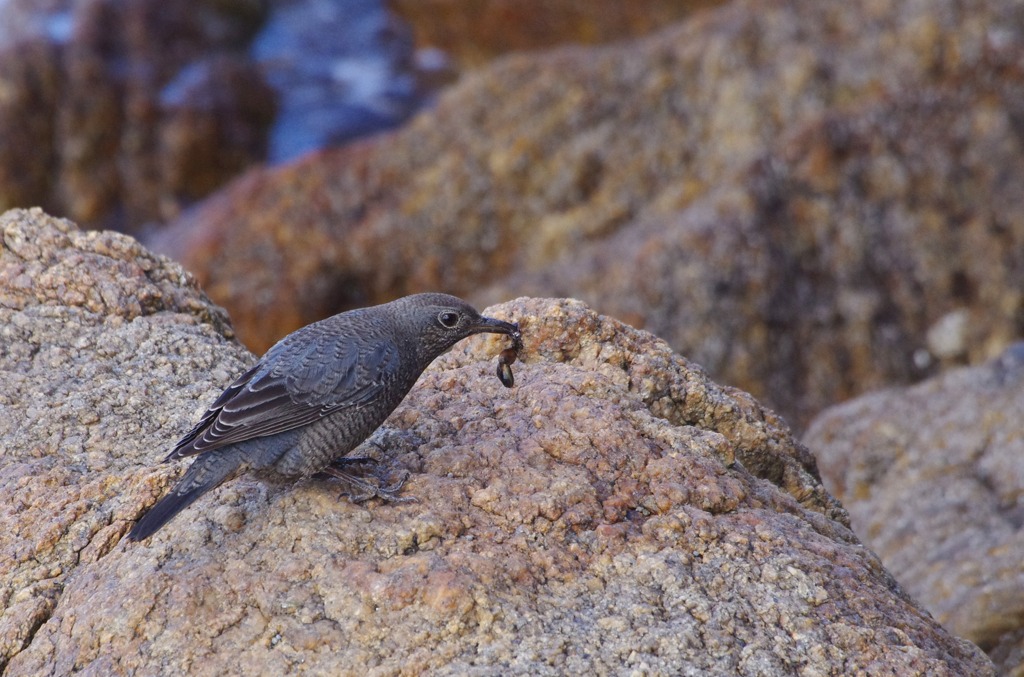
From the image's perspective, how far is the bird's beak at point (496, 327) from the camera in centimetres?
551

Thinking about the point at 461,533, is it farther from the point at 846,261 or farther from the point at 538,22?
the point at 538,22

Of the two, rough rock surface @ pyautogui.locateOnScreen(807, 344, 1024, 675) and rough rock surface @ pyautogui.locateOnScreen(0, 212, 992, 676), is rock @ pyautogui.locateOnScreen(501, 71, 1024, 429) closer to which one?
rough rock surface @ pyautogui.locateOnScreen(807, 344, 1024, 675)

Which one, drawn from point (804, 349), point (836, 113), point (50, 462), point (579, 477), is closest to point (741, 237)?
point (804, 349)

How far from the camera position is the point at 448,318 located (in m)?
5.58

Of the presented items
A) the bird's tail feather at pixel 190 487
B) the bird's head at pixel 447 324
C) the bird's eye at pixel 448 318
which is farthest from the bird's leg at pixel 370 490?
the bird's eye at pixel 448 318

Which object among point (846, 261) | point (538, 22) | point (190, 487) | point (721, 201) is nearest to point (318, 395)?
point (190, 487)

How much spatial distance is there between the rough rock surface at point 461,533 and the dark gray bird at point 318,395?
0.20 m

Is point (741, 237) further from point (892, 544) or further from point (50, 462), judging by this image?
point (50, 462)

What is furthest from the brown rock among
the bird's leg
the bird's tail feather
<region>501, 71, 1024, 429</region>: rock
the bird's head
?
the bird's leg

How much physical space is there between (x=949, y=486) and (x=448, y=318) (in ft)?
12.7

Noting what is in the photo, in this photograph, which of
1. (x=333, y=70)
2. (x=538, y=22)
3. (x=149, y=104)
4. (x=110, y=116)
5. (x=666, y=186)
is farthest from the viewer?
(x=333, y=70)

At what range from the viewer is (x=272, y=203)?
13617 mm

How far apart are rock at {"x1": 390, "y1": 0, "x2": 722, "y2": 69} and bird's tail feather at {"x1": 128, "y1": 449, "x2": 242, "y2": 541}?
13643 millimetres

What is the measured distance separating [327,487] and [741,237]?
6.83 m
